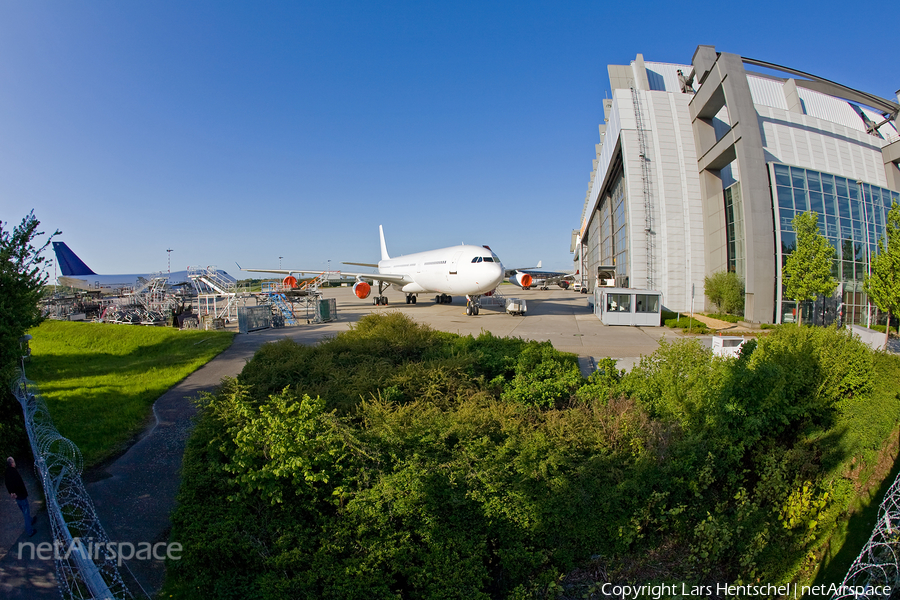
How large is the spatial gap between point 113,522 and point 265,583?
3344 mm

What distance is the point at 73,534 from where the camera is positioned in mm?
5984

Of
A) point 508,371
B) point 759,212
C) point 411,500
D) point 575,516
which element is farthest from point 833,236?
point 411,500

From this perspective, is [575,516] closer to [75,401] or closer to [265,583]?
[265,583]

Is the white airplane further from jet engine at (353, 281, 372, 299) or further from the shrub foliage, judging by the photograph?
the shrub foliage

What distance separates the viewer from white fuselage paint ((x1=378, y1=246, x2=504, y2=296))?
28516 mm

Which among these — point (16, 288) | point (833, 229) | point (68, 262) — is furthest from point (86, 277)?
point (833, 229)

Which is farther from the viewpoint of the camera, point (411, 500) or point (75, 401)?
point (75, 401)

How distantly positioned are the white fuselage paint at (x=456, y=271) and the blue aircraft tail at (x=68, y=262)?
132 feet

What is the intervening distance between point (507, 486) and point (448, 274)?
1006 inches

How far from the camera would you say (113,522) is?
6.29 m

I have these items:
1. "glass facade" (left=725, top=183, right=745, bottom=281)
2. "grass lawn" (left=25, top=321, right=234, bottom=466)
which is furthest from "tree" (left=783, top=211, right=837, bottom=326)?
"grass lawn" (left=25, top=321, right=234, bottom=466)

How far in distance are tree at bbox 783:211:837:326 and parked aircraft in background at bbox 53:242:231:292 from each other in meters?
49.0

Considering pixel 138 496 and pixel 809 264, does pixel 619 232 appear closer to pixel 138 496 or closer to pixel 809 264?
pixel 809 264

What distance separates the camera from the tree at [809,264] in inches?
875
